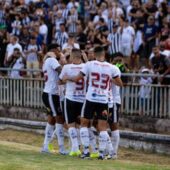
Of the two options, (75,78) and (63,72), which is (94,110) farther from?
(63,72)

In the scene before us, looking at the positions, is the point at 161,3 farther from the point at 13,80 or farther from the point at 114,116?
the point at 114,116

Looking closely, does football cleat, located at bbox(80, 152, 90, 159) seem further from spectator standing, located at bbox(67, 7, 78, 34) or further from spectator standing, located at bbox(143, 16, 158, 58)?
spectator standing, located at bbox(67, 7, 78, 34)

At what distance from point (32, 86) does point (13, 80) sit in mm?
887

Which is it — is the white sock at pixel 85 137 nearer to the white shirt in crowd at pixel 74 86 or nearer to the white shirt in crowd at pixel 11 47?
the white shirt in crowd at pixel 74 86

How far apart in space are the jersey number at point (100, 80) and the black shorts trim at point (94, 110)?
0.37 m

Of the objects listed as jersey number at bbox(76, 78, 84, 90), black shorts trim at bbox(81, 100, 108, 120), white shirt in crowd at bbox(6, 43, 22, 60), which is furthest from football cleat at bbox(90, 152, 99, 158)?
white shirt in crowd at bbox(6, 43, 22, 60)

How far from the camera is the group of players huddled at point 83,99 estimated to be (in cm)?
1563

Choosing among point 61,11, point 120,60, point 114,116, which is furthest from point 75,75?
point 61,11

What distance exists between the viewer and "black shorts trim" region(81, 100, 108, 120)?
1565 cm

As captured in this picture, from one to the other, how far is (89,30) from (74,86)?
32.3 feet

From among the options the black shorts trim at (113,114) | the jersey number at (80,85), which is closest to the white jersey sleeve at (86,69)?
the jersey number at (80,85)

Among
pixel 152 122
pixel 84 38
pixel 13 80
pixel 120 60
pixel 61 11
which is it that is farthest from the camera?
pixel 61 11

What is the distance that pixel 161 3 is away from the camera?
24547mm

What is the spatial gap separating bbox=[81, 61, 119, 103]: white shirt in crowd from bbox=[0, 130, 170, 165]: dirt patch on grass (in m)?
2.80
